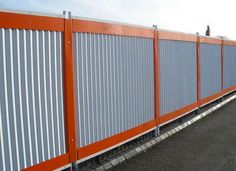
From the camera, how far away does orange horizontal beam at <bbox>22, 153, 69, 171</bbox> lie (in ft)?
12.9

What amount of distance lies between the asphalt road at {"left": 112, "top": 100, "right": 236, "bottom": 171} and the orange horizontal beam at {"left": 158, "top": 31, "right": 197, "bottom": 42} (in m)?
2.09

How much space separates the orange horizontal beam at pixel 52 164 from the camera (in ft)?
12.9

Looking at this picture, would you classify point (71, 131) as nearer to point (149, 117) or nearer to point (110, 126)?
point (110, 126)

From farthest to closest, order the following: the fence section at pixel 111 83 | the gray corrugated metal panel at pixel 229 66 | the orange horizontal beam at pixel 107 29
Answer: the gray corrugated metal panel at pixel 229 66
the fence section at pixel 111 83
the orange horizontal beam at pixel 107 29

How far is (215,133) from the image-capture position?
7.18 m

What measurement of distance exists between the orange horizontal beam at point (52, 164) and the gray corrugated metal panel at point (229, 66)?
9015 mm

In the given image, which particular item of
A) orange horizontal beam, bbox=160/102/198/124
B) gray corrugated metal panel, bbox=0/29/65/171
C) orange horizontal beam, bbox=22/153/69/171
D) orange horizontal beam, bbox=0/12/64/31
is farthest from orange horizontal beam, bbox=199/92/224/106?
orange horizontal beam, bbox=0/12/64/31

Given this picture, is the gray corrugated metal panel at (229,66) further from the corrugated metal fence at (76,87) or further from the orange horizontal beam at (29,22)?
the orange horizontal beam at (29,22)

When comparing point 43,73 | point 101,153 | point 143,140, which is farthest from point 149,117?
point 43,73

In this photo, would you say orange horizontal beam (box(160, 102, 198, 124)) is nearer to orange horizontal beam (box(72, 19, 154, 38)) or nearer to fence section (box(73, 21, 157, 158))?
fence section (box(73, 21, 157, 158))

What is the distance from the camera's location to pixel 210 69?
10.2 m

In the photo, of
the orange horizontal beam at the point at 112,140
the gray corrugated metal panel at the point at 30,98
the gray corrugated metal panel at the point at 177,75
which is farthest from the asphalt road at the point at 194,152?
the gray corrugated metal panel at the point at 30,98

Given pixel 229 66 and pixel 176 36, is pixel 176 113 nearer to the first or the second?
pixel 176 36

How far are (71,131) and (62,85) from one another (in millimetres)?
638
